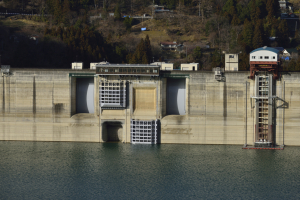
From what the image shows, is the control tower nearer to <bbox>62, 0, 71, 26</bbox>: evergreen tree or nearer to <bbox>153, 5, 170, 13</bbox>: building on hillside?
<bbox>62, 0, 71, 26</bbox>: evergreen tree

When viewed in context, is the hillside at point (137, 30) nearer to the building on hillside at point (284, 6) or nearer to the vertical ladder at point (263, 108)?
the building on hillside at point (284, 6)

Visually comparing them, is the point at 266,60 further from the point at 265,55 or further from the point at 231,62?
the point at 231,62

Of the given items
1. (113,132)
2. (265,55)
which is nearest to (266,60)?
(265,55)

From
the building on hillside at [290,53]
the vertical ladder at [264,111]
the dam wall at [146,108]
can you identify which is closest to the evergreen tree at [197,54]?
the building on hillside at [290,53]

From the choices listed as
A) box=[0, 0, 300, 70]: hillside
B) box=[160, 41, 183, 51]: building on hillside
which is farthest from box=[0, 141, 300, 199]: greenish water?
box=[160, 41, 183, 51]: building on hillside

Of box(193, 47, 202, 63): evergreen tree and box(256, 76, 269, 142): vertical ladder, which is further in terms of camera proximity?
box(193, 47, 202, 63): evergreen tree
